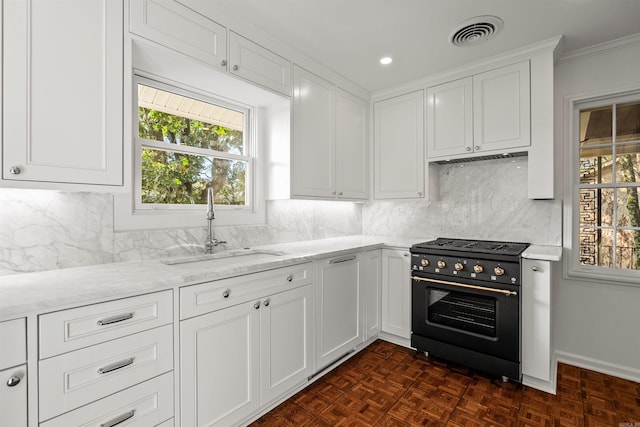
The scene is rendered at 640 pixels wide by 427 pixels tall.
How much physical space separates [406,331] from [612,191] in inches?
78.5

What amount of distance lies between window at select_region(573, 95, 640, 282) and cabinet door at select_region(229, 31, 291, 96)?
2.41 metres

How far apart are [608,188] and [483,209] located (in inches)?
35.3

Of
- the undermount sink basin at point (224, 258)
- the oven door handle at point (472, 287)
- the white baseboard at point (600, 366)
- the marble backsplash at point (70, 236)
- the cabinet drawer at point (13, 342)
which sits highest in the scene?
the marble backsplash at point (70, 236)

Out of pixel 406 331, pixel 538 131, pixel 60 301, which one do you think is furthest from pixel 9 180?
pixel 538 131

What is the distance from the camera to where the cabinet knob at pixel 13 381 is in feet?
3.34

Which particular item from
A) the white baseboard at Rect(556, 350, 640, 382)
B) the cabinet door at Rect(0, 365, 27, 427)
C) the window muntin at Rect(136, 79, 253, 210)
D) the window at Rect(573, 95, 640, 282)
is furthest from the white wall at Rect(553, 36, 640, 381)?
the cabinet door at Rect(0, 365, 27, 427)

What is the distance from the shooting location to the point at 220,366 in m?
1.61

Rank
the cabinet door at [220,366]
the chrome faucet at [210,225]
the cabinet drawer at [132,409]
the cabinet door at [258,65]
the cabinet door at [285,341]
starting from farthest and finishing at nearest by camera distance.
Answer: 1. the chrome faucet at [210,225]
2. the cabinet door at [258,65]
3. the cabinet door at [285,341]
4. the cabinet door at [220,366]
5. the cabinet drawer at [132,409]

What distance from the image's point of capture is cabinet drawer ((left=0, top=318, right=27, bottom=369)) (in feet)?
3.31

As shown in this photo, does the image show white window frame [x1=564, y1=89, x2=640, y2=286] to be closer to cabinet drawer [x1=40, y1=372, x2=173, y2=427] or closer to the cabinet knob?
cabinet drawer [x1=40, y1=372, x2=173, y2=427]

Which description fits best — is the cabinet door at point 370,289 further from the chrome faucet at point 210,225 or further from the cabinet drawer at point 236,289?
the chrome faucet at point 210,225

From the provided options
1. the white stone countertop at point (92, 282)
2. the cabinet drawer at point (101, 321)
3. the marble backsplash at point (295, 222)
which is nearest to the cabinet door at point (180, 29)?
the marble backsplash at point (295, 222)

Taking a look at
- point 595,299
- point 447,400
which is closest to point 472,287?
point 447,400

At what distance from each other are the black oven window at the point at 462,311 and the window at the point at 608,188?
0.94m
